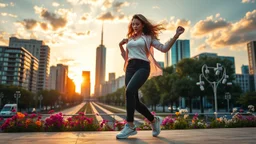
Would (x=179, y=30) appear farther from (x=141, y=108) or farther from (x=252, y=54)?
(x=252, y=54)

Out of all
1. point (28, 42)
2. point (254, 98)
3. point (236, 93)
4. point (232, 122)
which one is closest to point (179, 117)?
point (232, 122)

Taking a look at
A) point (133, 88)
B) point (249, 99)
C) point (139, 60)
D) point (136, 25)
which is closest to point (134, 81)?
point (133, 88)

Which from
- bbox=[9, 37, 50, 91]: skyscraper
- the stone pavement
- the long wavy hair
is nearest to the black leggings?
the stone pavement

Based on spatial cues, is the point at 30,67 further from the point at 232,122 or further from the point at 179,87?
the point at 232,122

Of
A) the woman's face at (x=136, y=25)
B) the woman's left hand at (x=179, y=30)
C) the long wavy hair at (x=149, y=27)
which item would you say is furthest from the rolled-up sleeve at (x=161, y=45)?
the woman's face at (x=136, y=25)

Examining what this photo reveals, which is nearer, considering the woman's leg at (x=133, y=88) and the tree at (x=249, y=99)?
the woman's leg at (x=133, y=88)

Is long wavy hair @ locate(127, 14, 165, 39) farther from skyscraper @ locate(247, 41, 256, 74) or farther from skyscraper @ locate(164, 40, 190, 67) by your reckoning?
skyscraper @ locate(247, 41, 256, 74)

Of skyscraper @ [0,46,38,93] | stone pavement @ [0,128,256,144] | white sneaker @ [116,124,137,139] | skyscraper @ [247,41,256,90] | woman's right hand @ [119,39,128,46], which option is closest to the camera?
stone pavement @ [0,128,256,144]

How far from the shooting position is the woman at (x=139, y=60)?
386cm

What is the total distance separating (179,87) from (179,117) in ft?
109

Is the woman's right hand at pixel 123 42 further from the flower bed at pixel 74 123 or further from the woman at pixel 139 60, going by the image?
the flower bed at pixel 74 123

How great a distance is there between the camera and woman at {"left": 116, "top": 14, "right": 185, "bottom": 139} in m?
3.86

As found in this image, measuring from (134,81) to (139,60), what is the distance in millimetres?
450

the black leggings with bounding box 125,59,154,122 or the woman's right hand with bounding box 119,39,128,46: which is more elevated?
the woman's right hand with bounding box 119,39,128,46
